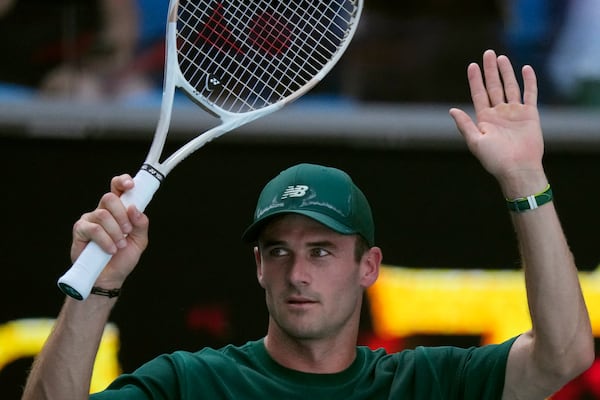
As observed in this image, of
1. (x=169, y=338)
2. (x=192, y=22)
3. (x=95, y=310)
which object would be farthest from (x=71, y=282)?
(x=169, y=338)

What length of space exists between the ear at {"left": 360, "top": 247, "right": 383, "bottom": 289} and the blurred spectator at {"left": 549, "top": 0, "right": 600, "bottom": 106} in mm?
2124

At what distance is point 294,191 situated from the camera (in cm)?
368

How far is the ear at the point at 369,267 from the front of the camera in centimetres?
373

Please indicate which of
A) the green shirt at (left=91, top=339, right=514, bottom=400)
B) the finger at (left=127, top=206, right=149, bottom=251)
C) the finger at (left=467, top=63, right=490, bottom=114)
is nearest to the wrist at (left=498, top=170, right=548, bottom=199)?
the finger at (left=467, top=63, right=490, bottom=114)

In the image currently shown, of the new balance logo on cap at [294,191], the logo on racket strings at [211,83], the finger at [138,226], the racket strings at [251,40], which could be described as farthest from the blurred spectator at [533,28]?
the finger at [138,226]

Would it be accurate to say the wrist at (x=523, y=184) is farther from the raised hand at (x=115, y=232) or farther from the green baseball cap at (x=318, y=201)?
the raised hand at (x=115, y=232)

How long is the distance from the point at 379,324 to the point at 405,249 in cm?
30

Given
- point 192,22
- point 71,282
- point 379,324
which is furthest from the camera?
point 379,324

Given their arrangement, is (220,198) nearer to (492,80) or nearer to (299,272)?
(299,272)

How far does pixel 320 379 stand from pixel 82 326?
64 cm

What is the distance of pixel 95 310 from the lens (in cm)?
329

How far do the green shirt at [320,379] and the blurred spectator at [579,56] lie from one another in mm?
2310

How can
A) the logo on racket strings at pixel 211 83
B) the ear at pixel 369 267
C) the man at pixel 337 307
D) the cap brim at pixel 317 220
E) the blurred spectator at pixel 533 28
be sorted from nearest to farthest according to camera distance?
the man at pixel 337 307
the cap brim at pixel 317 220
the ear at pixel 369 267
the logo on racket strings at pixel 211 83
the blurred spectator at pixel 533 28

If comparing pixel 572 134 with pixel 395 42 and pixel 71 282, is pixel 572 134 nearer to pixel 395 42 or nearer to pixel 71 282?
pixel 395 42
